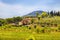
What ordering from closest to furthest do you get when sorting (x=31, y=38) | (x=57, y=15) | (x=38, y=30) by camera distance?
(x=31, y=38) < (x=38, y=30) < (x=57, y=15)

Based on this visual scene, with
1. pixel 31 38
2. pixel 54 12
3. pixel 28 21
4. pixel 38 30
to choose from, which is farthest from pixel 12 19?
pixel 31 38

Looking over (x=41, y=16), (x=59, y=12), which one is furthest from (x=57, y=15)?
(x=41, y=16)

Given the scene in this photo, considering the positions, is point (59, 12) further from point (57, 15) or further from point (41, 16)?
point (41, 16)

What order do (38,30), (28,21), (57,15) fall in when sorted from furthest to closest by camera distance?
(57,15)
(28,21)
(38,30)

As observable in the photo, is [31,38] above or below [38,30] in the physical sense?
above

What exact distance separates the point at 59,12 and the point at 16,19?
31.1 m

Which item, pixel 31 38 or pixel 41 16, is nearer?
pixel 31 38

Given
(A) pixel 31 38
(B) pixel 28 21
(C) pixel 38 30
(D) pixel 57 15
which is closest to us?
(A) pixel 31 38

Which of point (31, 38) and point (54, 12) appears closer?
point (31, 38)

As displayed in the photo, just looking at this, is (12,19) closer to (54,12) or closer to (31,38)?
(54,12)

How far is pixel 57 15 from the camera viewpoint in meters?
150

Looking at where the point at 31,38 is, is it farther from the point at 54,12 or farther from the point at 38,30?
the point at 54,12

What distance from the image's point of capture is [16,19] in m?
153

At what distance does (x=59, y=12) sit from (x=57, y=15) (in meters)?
4.76
